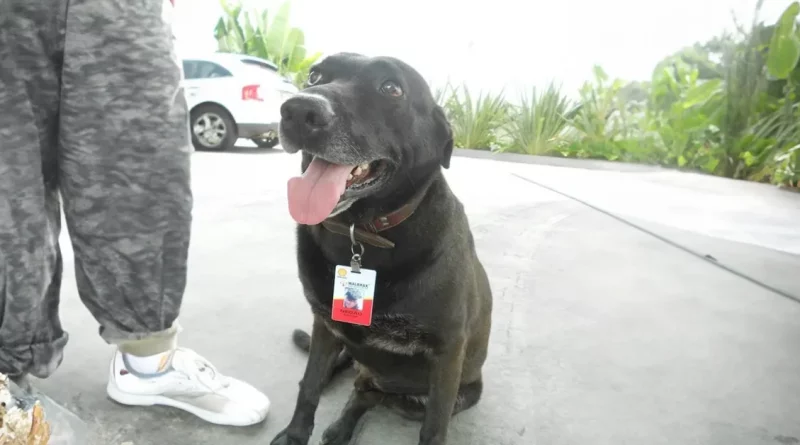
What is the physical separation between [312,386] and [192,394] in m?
0.31

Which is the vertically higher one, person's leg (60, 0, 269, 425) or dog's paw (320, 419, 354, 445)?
person's leg (60, 0, 269, 425)

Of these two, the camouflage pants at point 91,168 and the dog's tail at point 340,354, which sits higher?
the camouflage pants at point 91,168

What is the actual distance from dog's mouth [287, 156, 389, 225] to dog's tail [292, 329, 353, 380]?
562mm

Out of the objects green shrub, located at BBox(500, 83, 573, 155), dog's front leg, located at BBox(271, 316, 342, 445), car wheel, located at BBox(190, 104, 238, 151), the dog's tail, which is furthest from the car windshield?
dog's front leg, located at BBox(271, 316, 342, 445)

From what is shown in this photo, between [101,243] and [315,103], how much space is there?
0.53 meters

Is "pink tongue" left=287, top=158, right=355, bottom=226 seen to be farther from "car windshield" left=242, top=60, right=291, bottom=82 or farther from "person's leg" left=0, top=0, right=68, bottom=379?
"car windshield" left=242, top=60, right=291, bottom=82

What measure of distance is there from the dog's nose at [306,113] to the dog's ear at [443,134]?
0.29 metres

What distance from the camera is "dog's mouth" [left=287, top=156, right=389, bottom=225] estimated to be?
1.00 meters

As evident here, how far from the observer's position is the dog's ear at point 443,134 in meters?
1.18

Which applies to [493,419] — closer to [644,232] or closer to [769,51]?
[644,232]

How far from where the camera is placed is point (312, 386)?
117 cm

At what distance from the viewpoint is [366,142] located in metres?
1.02

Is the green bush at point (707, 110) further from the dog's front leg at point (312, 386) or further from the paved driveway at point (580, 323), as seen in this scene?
the dog's front leg at point (312, 386)

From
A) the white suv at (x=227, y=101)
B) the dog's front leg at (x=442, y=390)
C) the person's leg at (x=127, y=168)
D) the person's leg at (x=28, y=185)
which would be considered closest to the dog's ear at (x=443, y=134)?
the dog's front leg at (x=442, y=390)
